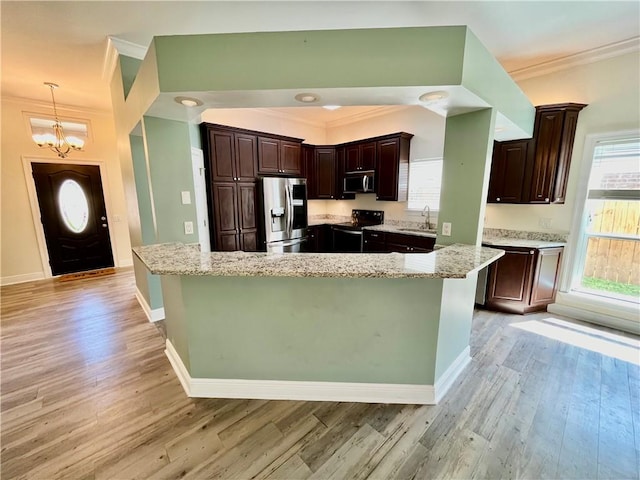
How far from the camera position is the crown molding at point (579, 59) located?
2.71m

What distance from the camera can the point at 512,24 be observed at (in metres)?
2.44

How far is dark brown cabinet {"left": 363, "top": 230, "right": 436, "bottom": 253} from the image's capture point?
12.5 ft

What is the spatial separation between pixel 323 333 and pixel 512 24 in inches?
126

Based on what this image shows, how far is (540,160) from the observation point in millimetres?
3193

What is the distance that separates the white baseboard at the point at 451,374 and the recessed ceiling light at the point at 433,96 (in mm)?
1953

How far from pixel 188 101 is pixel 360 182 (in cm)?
355

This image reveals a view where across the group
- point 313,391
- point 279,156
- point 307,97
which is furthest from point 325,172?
point 313,391

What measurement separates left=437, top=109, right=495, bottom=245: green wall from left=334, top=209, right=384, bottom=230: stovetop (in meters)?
2.60

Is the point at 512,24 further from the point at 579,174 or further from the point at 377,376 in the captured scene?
the point at 377,376

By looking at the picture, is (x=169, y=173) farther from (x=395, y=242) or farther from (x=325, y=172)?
(x=325, y=172)

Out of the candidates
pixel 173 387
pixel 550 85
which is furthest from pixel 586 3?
pixel 173 387

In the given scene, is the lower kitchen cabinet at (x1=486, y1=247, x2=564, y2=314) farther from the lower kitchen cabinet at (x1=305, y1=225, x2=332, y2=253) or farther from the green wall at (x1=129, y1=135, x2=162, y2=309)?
the green wall at (x1=129, y1=135, x2=162, y2=309)

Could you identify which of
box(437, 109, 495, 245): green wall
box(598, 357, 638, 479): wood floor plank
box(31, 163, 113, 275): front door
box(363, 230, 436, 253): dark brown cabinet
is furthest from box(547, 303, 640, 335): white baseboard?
box(31, 163, 113, 275): front door

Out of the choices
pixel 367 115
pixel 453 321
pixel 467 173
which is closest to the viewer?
pixel 453 321
